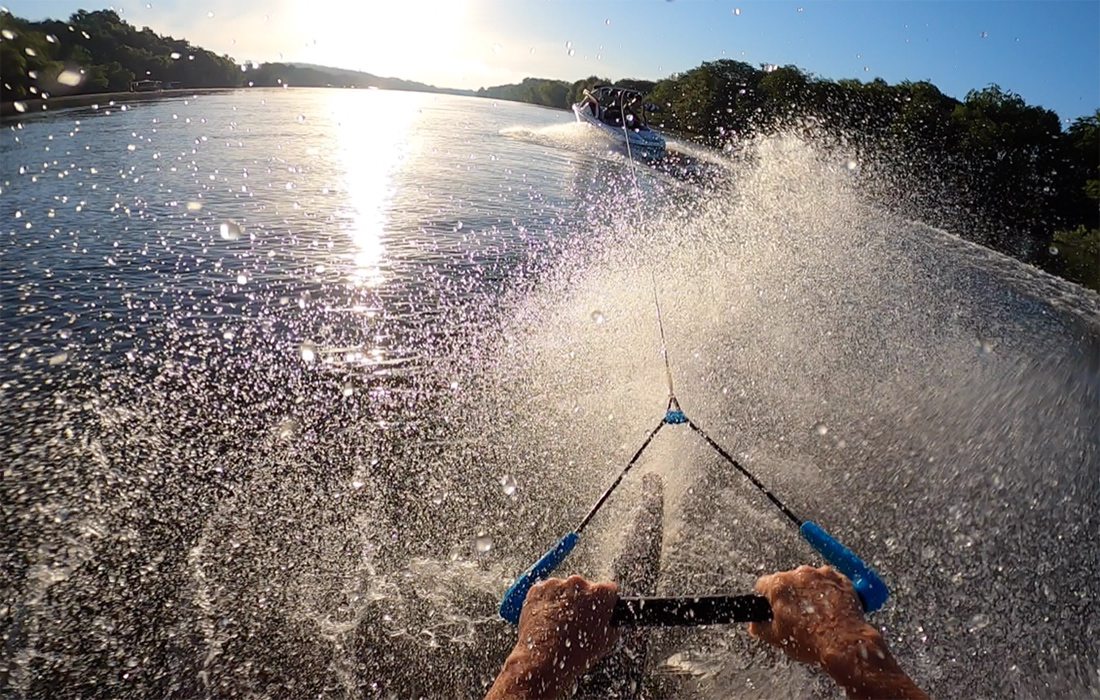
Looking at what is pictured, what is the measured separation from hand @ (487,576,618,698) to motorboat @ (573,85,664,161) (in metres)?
35.0

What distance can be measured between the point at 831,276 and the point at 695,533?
9204 millimetres

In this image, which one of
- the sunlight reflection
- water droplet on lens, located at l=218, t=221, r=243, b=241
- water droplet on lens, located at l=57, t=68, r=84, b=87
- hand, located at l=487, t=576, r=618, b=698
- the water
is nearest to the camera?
hand, located at l=487, t=576, r=618, b=698

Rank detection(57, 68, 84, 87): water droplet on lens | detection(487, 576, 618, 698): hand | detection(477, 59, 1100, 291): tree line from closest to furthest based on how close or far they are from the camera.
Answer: detection(487, 576, 618, 698): hand, detection(477, 59, 1100, 291): tree line, detection(57, 68, 84, 87): water droplet on lens

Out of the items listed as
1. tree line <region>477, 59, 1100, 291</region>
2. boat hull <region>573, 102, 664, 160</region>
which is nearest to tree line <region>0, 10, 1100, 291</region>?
tree line <region>477, 59, 1100, 291</region>

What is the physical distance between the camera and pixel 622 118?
39.8m

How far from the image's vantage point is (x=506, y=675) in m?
2.57

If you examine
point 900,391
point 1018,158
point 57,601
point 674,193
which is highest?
point 1018,158

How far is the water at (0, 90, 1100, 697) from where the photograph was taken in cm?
440

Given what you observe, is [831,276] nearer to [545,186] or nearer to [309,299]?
[309,299]

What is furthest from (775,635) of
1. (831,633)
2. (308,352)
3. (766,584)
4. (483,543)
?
(308,352)

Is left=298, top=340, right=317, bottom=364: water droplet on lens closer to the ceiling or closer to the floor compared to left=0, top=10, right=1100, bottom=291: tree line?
closer to the floor

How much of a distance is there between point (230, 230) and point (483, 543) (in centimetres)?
1295

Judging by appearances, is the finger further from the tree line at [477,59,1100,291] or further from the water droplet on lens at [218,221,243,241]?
the tree line at [477,59,1100,291]

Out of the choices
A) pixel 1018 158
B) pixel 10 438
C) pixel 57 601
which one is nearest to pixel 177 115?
pixel 10 438
